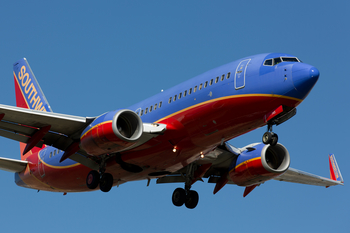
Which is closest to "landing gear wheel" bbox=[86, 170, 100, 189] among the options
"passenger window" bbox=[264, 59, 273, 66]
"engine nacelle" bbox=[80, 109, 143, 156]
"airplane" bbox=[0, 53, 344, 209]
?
"airplane" bbox=[0, 53, 344, 209]

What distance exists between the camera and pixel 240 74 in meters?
22.5

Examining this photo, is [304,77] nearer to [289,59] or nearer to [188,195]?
[289,59]

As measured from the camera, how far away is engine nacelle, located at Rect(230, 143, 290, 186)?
28.8m

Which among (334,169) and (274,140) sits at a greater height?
(334,169)

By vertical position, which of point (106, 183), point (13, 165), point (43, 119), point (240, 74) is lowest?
point (106, 183)

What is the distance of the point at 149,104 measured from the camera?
2659 cm

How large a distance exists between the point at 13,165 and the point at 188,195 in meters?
12.0

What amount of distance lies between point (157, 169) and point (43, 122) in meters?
6.72

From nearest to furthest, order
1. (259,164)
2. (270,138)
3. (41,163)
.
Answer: (270,138) < (259,164) < (41,163)

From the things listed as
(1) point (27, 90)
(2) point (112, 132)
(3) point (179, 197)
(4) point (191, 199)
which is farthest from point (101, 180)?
(1) point (27, 90)

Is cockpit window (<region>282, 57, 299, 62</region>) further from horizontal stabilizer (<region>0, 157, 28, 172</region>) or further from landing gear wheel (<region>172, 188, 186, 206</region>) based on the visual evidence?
horizontal stabilizer (<region>0, 157, 28, 172</region>)

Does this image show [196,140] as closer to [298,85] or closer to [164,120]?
[164,120]

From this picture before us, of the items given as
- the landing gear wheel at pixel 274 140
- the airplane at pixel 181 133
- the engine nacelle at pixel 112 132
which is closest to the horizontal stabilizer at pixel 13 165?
the airplane at pixel 181 133

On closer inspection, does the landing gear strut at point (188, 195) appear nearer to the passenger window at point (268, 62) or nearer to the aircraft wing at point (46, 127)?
the aircraft wing at point (46, 127)
